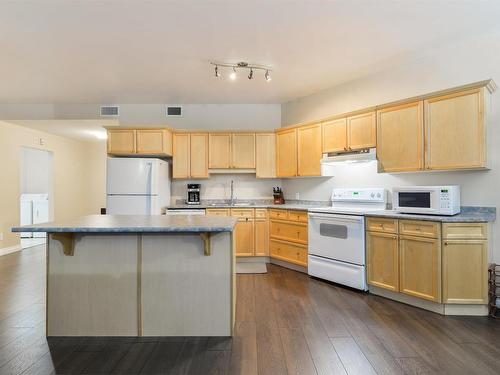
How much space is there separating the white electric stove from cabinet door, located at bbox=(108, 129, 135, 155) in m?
3.07

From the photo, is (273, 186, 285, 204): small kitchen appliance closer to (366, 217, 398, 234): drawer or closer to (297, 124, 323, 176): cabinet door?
(297, 124, 323, 176): cabinet door

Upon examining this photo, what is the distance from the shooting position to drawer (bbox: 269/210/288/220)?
14.6ft

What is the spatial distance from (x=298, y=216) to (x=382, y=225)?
50.7 inches

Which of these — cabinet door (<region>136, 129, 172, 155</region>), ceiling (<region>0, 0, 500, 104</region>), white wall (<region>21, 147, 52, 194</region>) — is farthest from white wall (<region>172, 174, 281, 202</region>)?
white wall (<region>21, 147, 52, 194</region>)

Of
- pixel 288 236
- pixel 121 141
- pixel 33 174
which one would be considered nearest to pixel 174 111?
pixel 121 141

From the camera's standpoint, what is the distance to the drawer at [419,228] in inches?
110

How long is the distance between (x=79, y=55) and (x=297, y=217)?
11.4 feet

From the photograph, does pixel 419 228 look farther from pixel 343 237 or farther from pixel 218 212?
pixel 218 212

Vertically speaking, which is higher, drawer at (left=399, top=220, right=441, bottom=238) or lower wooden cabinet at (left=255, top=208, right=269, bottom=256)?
drawer at (left=399, top=220, right=441, bottom=238)

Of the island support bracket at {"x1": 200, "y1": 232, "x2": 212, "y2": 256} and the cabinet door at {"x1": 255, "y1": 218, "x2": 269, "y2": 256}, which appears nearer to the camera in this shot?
the island support bracket at {"x1": 200, "y1": 232, "x2": 212, "y2": 256}

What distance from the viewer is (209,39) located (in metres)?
3.07

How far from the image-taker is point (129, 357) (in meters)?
2.05

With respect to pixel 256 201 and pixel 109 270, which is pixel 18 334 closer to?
pixel 109 270

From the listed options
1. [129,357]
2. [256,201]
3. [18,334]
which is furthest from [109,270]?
[256,201]
